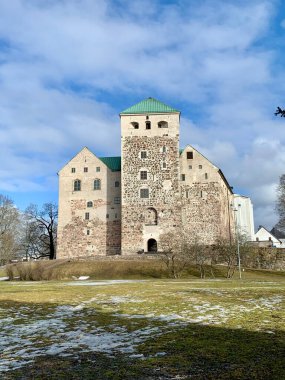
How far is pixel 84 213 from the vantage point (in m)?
62.7

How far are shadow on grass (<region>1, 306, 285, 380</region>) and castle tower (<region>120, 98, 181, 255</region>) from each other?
48869 mm

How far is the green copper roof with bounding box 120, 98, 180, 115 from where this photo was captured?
62.4 meters

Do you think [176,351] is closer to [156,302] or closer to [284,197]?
[156,302]

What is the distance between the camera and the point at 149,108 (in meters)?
63.1

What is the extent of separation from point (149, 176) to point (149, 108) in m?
11.4

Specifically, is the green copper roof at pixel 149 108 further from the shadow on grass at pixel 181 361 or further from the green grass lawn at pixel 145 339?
the shadow on grass at pixel 181 361

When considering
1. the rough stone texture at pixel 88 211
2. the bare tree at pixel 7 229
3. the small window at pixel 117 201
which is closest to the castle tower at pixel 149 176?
the small window at pixel 117 201

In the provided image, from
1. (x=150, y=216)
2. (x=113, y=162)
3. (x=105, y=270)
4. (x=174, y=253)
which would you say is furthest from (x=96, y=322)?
(x=113, y=162)

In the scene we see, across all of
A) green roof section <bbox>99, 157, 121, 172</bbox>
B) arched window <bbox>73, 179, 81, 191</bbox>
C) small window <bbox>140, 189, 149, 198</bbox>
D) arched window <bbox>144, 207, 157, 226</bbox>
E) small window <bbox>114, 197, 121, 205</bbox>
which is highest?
green roof section <bbox>99, 157, 121, 172</bbox>

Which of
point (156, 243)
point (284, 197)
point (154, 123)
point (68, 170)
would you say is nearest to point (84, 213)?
point (68, 170)

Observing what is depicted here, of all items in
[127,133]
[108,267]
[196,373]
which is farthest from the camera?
[127,133]

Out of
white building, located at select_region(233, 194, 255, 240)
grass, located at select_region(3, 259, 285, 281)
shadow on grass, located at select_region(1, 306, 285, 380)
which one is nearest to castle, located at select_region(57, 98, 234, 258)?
grass, located at select_region(3, 259, 285, 281)

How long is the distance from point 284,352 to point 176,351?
2.11 m

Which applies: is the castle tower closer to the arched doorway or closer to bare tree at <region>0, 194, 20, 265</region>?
the arched doorway
